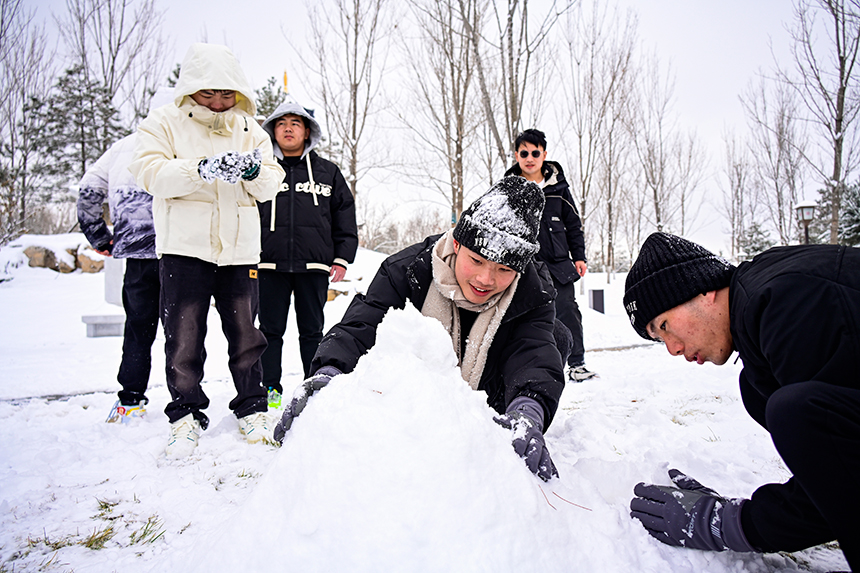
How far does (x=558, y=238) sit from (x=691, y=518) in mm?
2720

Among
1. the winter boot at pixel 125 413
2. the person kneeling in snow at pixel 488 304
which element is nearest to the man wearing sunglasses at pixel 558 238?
the person kneeling in snow at pixel 488 304

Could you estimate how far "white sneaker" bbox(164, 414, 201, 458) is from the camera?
1.91 metres

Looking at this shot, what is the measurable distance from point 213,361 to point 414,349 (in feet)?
12.0

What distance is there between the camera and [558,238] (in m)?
3.64

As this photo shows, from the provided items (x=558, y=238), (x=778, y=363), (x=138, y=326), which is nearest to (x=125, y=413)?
(x=138, y=326)

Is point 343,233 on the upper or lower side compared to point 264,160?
lower

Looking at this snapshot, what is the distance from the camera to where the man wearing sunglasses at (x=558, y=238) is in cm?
356

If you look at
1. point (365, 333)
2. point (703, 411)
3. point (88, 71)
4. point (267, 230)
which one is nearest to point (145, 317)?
point (267, 230)

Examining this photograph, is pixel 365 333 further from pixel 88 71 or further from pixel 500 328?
pixel 88 71

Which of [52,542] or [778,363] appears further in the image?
[52,542]

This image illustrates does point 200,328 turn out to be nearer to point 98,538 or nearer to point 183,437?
point 183,437

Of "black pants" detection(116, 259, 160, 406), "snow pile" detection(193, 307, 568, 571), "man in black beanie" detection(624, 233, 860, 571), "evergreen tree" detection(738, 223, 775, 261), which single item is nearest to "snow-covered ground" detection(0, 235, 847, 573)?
"snow pile" detection(193, 307, 568, 571)

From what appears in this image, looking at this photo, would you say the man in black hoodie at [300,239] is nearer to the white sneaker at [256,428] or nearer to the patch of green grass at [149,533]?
the white sneaker at [256,428]

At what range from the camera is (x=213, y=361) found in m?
4.30
